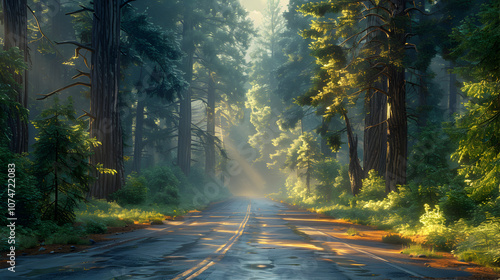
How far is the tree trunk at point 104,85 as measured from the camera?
79.7ft

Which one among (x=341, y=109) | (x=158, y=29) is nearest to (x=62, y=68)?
(x=158, y=29)

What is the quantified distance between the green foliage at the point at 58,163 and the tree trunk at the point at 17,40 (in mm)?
3641

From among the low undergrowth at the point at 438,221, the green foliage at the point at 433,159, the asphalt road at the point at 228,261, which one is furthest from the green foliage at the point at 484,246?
the green foliage at the point at 433,159

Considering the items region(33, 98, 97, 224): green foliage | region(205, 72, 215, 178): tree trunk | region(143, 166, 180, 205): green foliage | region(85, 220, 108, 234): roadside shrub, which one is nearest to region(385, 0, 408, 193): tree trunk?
region(85, 220, 108, 234): roadside shrub

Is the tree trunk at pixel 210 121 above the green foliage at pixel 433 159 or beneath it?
above

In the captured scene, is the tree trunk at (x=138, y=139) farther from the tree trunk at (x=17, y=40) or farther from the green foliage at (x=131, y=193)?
the tree trunk at (x=17, y=40)

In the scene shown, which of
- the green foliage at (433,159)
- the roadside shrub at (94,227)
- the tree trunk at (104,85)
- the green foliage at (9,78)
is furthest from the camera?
the tree trunk at (104,85)

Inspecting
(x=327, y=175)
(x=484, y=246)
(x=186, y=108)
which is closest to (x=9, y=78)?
(x=484, y=246)

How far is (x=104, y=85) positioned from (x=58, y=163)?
31.7 feet

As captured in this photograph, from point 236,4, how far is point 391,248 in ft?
172

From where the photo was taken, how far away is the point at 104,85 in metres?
24.3

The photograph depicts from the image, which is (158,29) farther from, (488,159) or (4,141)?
(488,159)

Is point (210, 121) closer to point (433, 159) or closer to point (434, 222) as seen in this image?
point (433, 159)

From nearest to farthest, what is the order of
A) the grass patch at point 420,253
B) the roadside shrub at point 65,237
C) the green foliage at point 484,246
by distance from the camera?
the green foliage at point 484,246
the grass patch at point 420,253
the roadside shrub at point 65,237
